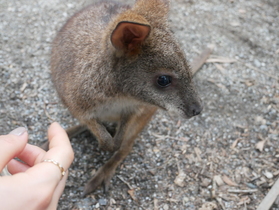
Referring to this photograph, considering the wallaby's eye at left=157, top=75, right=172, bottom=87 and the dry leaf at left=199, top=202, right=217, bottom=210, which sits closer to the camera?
the wallaby's eye at left=157, top=75, right=172, bottom=87

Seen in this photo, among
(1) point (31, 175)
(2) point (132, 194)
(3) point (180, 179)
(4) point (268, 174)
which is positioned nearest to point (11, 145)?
(1) point (31, 175)

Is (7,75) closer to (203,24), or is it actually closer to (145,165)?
(145,165)

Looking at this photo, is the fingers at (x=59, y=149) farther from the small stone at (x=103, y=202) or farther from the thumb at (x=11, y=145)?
the small stone at (x=103, y=202)

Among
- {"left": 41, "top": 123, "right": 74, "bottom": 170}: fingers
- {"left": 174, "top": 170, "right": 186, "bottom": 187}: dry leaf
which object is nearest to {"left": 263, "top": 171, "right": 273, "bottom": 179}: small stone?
{"left": 174, "top": 170, "right": 186, "bottom": 187}: dry leaf

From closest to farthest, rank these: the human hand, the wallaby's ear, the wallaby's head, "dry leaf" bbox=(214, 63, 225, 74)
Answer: the human hand
the wallaby's ear
the wallaby's head
"dry leaf" bbox=(214, 63, 225, 74)

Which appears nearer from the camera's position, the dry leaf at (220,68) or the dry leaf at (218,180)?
the dry leaf at (218,180)

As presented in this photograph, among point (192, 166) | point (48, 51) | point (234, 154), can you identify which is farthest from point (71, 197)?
point (48, 51)

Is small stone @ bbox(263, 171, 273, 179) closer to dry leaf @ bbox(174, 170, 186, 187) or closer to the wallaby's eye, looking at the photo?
dry leaf @ bbox(174, 170, 186, 187)

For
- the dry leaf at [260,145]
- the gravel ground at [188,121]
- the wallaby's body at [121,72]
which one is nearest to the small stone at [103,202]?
the gravel ground at [188,121]
